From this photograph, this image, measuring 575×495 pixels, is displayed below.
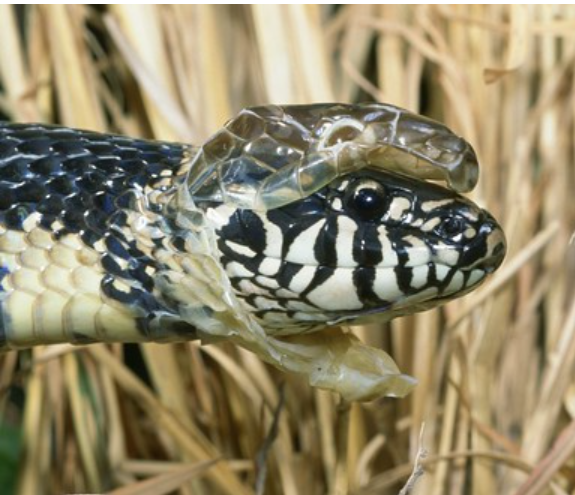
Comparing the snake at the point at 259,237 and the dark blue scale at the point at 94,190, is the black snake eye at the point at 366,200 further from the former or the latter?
the dark blue scale at the point at 94,190

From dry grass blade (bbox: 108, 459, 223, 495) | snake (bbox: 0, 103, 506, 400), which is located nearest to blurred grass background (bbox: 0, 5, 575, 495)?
dry grass blade (bbox: 108, 459, 223, 495)

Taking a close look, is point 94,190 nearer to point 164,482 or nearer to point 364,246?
point 364,246

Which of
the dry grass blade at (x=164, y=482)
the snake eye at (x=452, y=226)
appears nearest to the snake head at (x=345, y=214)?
the snake eye at (x=452, y=226)

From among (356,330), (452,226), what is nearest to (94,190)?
(452,226)

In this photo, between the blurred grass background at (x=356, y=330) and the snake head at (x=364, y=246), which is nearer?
the snake head at (x=364, y=246)

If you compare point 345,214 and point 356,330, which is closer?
point 345,214

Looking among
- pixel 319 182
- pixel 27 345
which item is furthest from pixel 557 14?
pixel 27 345
